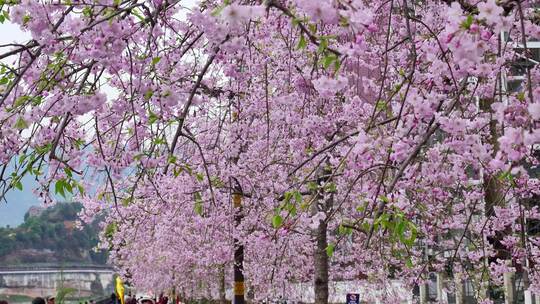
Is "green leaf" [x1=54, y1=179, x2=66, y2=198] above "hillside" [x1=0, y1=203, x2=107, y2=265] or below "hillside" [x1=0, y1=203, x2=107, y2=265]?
below

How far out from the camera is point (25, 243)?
4722 inches

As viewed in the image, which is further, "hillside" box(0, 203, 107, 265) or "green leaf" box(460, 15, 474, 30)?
"hillside" box(0, 203, 107, 265)

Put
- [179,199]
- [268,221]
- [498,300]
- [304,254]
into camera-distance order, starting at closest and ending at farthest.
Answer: [268,221]
[179,199]
[498,300]
[304,254]

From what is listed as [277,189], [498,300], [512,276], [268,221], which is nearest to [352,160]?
[277,189]

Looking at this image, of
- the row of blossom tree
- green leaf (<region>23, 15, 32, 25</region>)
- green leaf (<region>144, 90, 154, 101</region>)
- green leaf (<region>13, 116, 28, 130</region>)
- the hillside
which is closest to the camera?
the row of blossom tree

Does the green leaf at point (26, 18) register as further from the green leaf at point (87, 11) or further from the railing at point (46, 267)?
the railing at point (46, 267)

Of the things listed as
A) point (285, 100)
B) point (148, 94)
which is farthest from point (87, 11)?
point (285, 100)

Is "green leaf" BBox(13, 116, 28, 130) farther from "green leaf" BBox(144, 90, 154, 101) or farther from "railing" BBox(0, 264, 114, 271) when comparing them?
"railing" BBox(0, 264, 114, 271)

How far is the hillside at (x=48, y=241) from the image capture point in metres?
116

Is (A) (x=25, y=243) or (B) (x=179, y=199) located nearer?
(B) (x=179, y=199)

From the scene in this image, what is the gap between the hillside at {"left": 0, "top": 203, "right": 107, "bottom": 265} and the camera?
116 meters

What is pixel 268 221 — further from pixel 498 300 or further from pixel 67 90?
pixel 67 90

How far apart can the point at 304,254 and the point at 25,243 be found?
108 metres

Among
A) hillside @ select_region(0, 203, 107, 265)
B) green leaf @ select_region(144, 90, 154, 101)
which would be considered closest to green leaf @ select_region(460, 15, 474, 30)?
green leaf @ select_region(144, 90, 154, 101)
